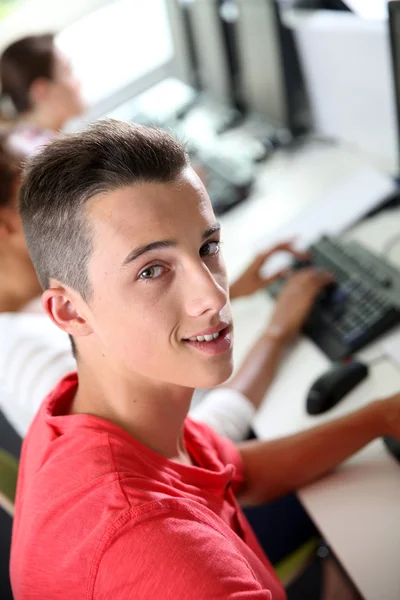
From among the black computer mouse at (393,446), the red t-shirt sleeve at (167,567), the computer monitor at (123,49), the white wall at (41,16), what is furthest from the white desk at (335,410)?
the white wall at (41,16)

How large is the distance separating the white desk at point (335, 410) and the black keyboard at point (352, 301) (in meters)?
0.03

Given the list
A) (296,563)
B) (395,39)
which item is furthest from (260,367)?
(395,39)

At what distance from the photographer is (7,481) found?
1018mm

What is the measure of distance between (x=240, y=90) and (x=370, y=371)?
1252mm

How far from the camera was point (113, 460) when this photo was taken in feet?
2.39

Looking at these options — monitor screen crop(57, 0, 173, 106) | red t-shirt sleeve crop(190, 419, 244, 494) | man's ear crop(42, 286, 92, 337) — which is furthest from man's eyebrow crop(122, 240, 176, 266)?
monitor screen crop(57, 0, 173, 106)

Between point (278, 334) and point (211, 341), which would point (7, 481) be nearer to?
point (211, 341)

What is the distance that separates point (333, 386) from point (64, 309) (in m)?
0.52

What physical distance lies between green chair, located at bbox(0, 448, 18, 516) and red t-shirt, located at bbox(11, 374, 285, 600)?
0.51 feet

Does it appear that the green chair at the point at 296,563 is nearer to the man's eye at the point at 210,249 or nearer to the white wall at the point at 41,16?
the man's eye at the point at 210,249

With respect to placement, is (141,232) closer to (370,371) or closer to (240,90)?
(370,371)

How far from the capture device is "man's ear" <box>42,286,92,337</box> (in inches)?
31.0

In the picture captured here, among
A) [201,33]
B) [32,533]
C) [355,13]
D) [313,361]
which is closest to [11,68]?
[201,33]

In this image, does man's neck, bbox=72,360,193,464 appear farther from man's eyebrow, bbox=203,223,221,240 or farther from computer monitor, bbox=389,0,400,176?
computer monitor, bbox=389,0,400,176
